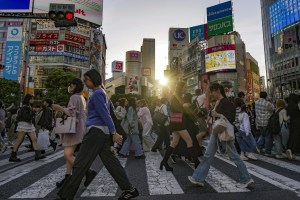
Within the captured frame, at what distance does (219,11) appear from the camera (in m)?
49.3

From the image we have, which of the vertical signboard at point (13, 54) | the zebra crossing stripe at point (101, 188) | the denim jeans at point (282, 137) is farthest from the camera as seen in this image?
the vertical signboard at point (13, 54)

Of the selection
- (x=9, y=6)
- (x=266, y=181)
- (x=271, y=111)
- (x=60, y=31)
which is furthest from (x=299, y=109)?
(x=60, y=31)

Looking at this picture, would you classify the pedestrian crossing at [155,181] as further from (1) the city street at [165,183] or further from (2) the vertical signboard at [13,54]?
(2) the vertical signboard at [13,54]

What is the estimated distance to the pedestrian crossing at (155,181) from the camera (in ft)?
11.7

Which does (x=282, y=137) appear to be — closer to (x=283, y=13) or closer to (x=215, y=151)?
(x=215, y=151)

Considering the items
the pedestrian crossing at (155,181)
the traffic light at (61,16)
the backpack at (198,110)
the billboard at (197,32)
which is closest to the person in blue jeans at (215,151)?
the pedestrian crossing at (155,181)

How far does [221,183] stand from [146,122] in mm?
4842

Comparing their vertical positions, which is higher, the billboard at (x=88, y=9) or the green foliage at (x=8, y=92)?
the billboard at (x=88, y=9)

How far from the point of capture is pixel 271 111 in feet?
24.4

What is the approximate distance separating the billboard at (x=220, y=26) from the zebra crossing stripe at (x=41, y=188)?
49.4 metres

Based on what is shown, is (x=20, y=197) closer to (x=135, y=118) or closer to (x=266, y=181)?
(x=266, y=181)

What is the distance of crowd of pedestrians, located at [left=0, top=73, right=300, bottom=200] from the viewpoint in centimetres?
310

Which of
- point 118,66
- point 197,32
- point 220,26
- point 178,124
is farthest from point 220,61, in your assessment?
point 118,66

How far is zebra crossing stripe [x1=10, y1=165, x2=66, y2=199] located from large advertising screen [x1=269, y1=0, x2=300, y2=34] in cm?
6287
